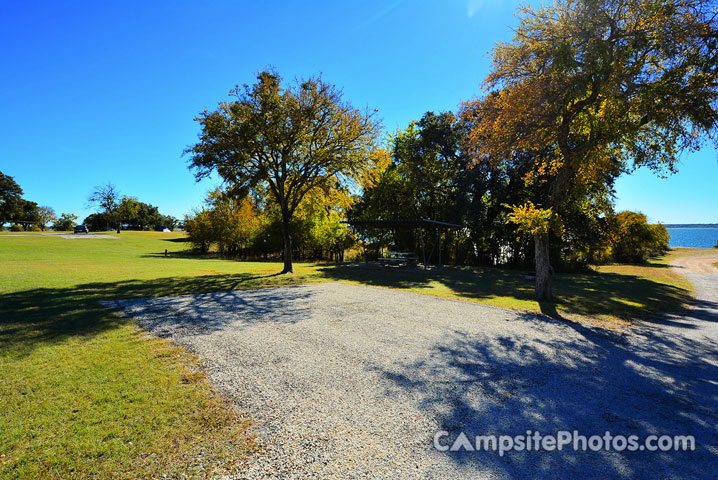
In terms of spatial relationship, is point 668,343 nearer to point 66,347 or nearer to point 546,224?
point 546,224

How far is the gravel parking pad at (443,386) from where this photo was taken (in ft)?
8.43

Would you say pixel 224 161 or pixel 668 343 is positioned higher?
pixel 224 161

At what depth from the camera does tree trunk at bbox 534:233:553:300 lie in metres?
9.89

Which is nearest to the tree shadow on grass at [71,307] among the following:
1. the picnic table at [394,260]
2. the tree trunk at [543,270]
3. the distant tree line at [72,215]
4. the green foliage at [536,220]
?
the green foliage at [536,220]

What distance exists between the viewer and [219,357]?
4684 millimetres

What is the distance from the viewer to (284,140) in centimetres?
1459

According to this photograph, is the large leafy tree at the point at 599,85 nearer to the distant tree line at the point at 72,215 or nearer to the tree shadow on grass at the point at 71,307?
the tree shadow on grass at the point at 71,307

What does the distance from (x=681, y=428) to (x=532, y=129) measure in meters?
8.33

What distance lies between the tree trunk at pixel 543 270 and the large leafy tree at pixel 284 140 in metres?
8.71

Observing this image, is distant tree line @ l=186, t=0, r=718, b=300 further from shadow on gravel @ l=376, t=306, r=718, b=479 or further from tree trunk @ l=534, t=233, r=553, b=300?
shadow on gravel @ l=376, t=306, r=718, b=479

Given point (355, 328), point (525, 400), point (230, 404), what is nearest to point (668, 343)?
point (525, 400)

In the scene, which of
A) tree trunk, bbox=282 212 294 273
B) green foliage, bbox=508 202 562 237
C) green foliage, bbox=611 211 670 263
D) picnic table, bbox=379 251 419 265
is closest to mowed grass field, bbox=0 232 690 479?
green foliage, bbox=508 202 562 237

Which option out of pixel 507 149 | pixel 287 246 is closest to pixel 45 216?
pixel 287 246

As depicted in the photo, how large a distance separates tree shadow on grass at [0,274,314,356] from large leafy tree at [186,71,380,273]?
5.26m
